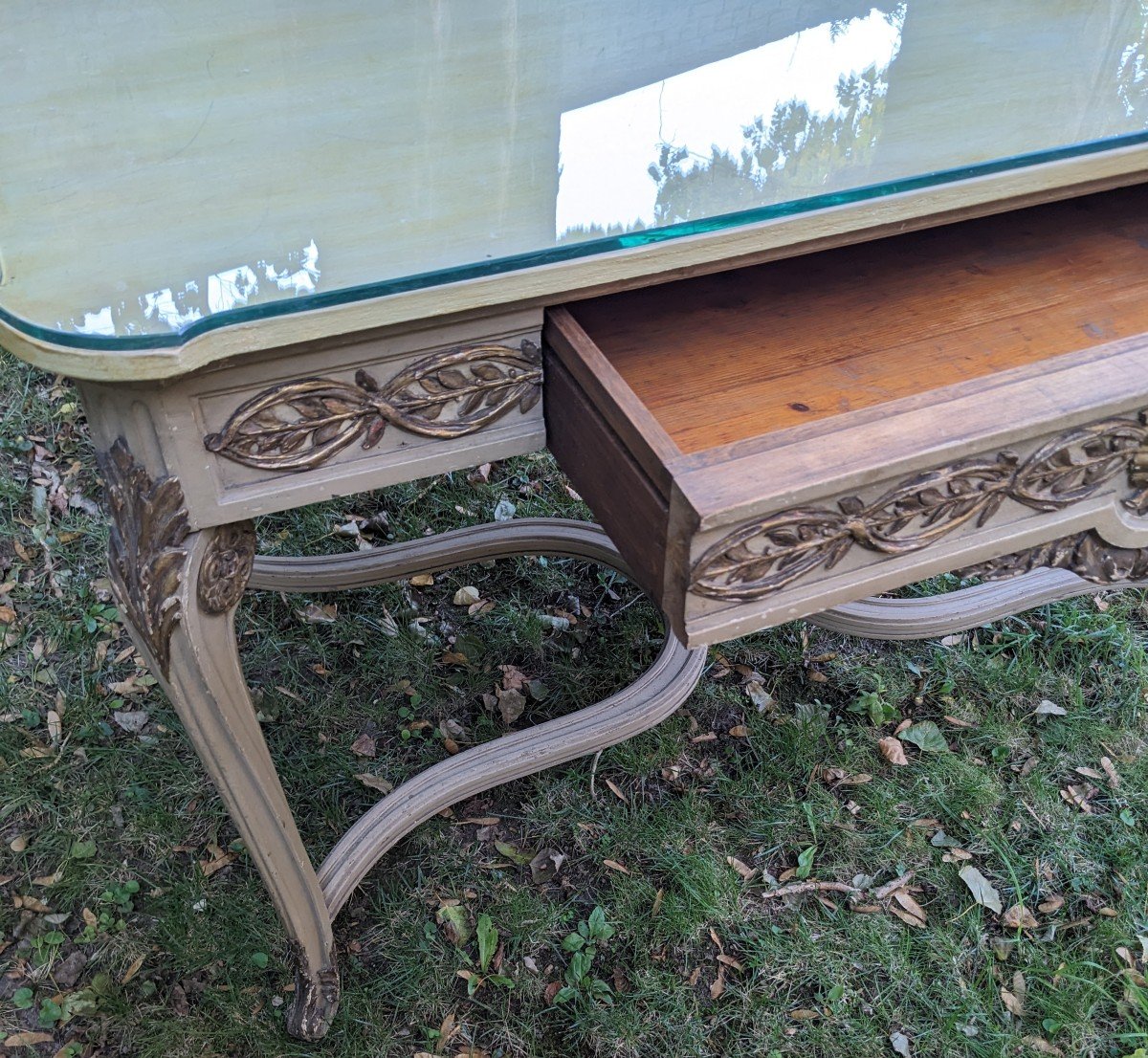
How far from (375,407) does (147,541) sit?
205mm

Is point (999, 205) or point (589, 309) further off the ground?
point (999, 205)

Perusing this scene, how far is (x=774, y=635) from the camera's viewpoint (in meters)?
1.78

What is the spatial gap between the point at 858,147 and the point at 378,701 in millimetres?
1091

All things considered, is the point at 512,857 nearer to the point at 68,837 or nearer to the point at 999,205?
the point at 68,837

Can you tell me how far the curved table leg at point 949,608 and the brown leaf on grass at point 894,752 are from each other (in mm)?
157

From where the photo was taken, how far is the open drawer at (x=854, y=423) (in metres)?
0.75

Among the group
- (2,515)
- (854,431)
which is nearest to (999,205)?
(854,431)

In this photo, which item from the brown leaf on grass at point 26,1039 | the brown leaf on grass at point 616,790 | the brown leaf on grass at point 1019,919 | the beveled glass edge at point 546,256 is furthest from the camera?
the brown leaf on grass at point 616,790

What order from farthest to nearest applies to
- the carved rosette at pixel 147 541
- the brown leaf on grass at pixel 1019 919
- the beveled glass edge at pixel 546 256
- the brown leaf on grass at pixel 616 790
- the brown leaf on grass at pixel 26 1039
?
1. the brown leaf on grass at pixel 616 790
2. the brown leaf on grass at pixel 1019 919
3. the brown leaf on grass at pixel 26 1039
4. the carved rosette at pixel 147 541
5. the beveled glass edge at pixel 546 256

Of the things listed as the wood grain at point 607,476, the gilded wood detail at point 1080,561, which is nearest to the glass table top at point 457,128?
the wood grain at point 607,476

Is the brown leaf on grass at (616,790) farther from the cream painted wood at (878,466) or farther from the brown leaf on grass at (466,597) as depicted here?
the cream painted wood at (878,466)

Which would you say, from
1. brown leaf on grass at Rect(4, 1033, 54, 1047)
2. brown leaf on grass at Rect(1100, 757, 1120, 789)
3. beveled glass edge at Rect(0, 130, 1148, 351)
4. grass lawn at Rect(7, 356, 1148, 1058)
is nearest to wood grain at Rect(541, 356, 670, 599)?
beveled glass edge at Rect(0, 130, 1148, 351)

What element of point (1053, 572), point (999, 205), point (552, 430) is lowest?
point (1053, 572)

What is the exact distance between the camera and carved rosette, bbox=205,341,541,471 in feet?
2.59
